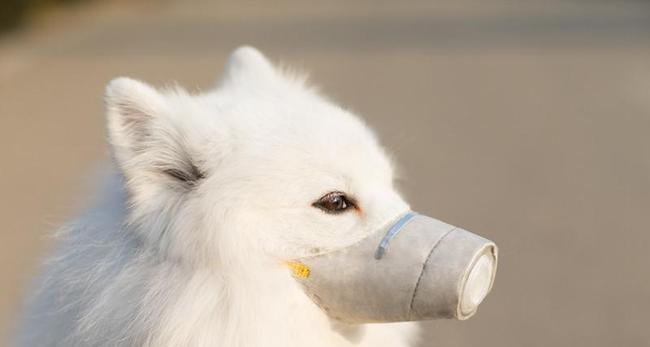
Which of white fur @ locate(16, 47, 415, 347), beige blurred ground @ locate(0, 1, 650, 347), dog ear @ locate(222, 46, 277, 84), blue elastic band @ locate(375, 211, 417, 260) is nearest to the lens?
white fur @ locate(16, 47, 415, 347)

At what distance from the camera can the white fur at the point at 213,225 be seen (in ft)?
8.32

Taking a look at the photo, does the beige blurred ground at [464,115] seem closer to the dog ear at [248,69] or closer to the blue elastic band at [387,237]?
the dog ear at [248,69]

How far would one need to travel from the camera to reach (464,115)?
10.4 metres

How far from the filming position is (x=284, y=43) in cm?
1407

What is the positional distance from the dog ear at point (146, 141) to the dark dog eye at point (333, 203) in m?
0.36

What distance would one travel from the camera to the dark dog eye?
2.64 meters

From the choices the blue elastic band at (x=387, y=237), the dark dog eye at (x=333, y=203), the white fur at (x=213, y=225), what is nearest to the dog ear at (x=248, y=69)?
the white fur at (x=213, y=225)

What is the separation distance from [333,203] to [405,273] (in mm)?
283

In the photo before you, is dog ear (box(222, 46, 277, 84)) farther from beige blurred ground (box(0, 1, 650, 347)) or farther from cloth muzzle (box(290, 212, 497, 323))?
cloth muzzle (box(290, 212, 497, 323))

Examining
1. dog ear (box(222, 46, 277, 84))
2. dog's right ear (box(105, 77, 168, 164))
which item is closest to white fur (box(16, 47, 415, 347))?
dog's right ear (box(105, 77, 168, 164))

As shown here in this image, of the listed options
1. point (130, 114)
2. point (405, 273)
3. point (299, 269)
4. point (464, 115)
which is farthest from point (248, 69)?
point (464, 115)

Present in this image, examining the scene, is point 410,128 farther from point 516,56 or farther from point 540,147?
point 516,56

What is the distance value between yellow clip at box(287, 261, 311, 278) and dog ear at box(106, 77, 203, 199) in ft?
1.21

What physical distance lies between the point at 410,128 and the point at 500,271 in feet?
11.8
